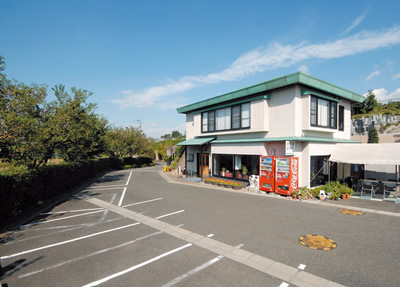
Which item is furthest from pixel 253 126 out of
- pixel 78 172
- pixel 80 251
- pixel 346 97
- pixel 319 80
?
pixel 78 172

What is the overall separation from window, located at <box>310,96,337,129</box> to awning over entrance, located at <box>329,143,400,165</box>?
1891mm

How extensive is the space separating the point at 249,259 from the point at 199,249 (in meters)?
1.44

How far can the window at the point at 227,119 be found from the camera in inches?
→ 638

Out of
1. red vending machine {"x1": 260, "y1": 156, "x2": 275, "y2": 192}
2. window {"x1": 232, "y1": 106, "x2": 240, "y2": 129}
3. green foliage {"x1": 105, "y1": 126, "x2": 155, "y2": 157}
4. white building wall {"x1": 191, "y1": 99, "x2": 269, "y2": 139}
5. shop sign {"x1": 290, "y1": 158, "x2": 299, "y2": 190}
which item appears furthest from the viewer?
green foliage {"x1": 105, "y1": 126, "x2": 155, "y2": 157}

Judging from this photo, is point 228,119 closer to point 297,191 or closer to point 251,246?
point 297,191

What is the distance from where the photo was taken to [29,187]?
1025cm

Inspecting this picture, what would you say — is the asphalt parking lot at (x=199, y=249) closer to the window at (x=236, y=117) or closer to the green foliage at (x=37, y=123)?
the green foliage at (x=37, y=123)

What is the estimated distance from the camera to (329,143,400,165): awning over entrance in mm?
11676

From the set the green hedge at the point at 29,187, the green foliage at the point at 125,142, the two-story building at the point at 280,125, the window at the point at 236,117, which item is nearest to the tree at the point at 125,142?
the green foliage at the point at 125,142

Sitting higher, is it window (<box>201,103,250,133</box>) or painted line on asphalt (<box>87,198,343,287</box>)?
window (<box>201,103,250,133</box>)

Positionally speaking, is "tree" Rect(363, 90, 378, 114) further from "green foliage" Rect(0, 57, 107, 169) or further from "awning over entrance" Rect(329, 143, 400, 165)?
"green foliage" Rect(0, 57, 107, 169)

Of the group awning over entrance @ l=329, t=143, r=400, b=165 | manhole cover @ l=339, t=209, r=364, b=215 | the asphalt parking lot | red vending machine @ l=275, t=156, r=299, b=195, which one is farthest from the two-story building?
the asphalt parking lot

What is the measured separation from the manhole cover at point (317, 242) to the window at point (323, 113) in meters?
8.88

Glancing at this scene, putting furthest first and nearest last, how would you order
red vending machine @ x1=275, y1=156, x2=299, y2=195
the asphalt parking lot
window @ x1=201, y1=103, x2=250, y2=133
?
1. window @ x1=201, y1=103, x2=250, y2=133
2. red vending machine @ x1=275, y1=156, x2=299, y2=195
3. the asphalt parking lot
